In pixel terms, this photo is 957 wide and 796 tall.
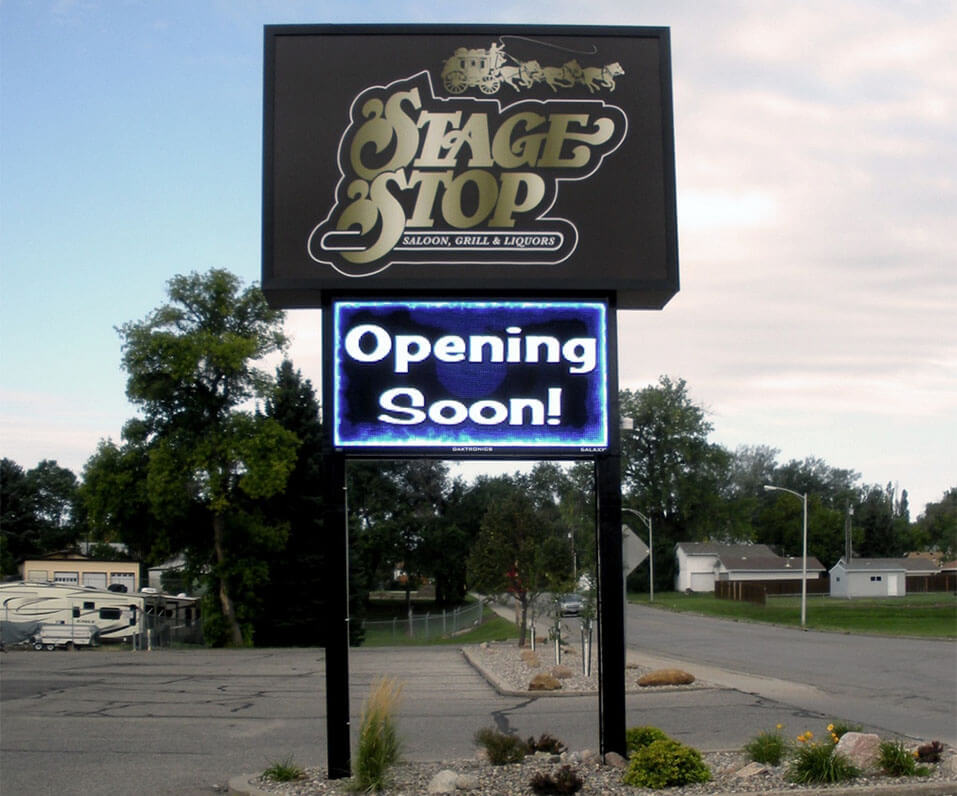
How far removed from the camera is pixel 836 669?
958 inches

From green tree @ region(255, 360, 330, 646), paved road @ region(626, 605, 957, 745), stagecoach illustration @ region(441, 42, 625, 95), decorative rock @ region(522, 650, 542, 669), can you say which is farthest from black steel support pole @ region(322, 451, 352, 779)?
green tree @ region(255, 360, 330, 646)

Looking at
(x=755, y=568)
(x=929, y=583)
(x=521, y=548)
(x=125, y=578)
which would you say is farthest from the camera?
(x=929, y=583)

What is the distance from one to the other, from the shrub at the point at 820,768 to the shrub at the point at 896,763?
0.28m

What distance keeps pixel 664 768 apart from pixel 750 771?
94cm

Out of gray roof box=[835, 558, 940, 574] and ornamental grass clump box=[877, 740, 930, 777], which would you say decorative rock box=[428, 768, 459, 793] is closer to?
ornamental grass clump box=[877, 740, 930, 777]

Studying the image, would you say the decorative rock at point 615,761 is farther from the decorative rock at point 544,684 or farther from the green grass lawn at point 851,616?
the green grass lawn at point 851,616

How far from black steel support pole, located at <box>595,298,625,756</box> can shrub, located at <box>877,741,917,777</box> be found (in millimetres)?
2330

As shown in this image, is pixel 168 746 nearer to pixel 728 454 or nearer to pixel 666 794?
pixel 666 794

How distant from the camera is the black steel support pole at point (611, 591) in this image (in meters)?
10.3

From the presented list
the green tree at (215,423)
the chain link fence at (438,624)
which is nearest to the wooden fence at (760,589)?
the chain link fence at (438,624)

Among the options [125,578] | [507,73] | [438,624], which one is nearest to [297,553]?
[438,624]

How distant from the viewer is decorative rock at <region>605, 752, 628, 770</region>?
33.0 ft

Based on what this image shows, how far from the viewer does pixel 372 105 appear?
10867 mm

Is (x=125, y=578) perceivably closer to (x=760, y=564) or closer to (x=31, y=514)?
(x=31, y=514)
